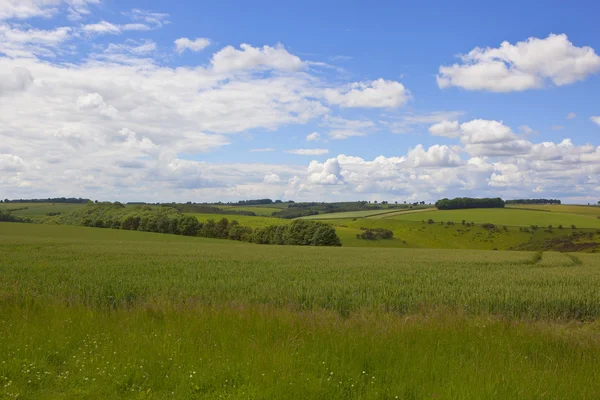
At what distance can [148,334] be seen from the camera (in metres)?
7.63

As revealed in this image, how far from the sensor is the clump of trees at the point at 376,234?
3981 inches

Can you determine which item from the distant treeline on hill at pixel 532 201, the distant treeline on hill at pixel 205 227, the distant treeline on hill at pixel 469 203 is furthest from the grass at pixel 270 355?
the distant treeline on hill at pixel 532 201

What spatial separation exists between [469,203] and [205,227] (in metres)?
95.1

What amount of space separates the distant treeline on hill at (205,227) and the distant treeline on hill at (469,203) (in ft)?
235

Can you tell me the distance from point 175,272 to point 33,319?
418 inches

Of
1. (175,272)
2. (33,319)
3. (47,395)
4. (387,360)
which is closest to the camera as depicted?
(47,395)

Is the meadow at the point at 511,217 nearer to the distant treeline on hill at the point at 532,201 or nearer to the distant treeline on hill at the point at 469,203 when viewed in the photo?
the distant treeline on hill at the point at 469,203

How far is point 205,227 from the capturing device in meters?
102

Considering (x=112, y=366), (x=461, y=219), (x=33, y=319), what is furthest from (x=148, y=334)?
(x=461, y=219)

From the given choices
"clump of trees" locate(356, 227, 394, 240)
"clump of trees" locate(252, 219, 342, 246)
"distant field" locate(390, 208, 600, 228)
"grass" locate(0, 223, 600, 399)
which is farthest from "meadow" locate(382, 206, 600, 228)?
"grass" locate(0, 223, 600, 399)

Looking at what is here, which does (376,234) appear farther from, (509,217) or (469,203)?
(469,203)

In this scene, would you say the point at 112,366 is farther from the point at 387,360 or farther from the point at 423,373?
the point at 423,373

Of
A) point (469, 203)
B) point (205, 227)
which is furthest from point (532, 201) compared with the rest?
point (205, 227)

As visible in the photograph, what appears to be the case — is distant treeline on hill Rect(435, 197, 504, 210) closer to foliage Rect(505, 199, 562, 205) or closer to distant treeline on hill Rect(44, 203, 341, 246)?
foliage Rect(505, 199, 562, 205)
